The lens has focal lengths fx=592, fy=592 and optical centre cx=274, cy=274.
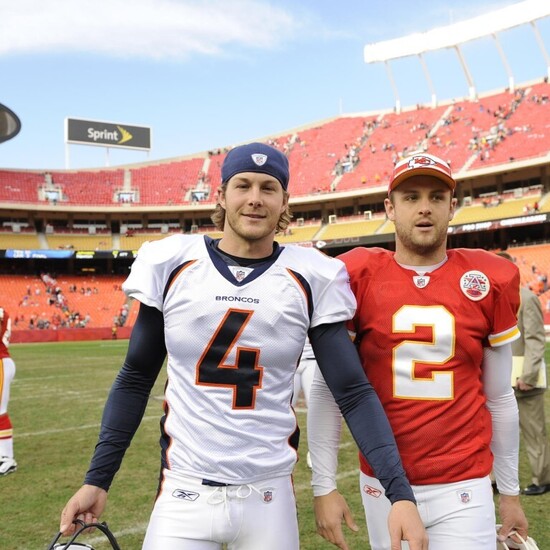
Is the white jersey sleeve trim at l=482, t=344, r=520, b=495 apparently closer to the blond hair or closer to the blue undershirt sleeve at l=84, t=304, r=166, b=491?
the blond hair

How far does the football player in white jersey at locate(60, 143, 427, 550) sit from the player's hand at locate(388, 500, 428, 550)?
0.43ft

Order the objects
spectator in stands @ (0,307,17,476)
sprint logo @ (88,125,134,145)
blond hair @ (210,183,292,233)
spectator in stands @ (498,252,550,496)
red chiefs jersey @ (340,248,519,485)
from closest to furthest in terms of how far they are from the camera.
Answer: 1. red chiefs jersey @ (340,248,519,485)
2. blond hair @ (210,183,292,233)
3. spectator in stands @ (498,252,550,496)
4. spectator in stands @ (0,307,17,476)
5. sprint logo @ (88,125,134,145)

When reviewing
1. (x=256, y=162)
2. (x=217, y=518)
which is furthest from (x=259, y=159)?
(x=217, y=518)

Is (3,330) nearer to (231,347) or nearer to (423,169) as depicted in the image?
(231,347)

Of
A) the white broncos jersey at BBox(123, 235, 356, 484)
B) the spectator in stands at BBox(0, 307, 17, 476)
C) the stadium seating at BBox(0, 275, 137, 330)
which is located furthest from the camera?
the stadium seating at BBox(0, 275, 137, 330)

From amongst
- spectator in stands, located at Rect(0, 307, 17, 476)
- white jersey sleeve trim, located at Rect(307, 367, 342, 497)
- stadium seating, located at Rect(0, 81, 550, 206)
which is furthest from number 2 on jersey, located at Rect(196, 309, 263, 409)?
stadium seating, located at Rect(0, 81, 550, 206)

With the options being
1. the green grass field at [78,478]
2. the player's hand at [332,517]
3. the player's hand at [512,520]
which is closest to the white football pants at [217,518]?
A: the player's hand at [332,517]

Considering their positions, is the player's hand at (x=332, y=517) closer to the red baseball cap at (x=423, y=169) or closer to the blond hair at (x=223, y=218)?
the blond hair at (x=223, y=218)

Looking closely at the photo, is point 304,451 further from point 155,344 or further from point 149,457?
point 155,344

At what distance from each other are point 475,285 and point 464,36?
44.7 meters

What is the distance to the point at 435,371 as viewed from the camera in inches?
91.9

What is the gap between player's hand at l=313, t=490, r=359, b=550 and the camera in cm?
209

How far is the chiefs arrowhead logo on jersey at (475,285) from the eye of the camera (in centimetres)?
240

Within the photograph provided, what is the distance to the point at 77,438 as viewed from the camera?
25.3ft
